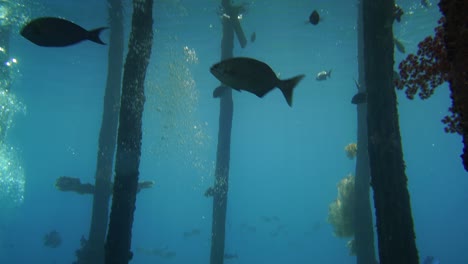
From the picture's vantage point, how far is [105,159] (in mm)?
12859

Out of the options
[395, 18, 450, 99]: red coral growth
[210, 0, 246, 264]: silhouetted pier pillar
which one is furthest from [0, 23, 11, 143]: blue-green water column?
[395, 18, 450, 99]: red coral growth

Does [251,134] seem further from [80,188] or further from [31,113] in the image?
[80,188]

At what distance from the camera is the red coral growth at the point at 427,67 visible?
10.8 feet

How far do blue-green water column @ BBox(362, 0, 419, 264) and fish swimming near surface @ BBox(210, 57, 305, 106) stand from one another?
8.06ft

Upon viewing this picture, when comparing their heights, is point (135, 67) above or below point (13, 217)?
above

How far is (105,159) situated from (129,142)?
7904mm

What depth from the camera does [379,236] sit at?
4.61 meters

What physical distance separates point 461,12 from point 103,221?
12.4 metres

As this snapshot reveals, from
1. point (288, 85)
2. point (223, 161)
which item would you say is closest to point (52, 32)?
point (288, 85)

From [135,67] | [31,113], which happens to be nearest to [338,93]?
[135,67]

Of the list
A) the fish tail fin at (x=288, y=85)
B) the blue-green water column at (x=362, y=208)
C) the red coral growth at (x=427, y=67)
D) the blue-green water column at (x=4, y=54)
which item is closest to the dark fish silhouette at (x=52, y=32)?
the fish tail fin at (x=288, y=85)

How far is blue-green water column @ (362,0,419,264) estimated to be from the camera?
442 centimetres

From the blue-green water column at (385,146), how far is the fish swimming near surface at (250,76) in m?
2.46

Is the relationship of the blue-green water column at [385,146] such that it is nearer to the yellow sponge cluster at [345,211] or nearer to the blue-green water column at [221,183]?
the yellow sponge cluster at [345,211]
